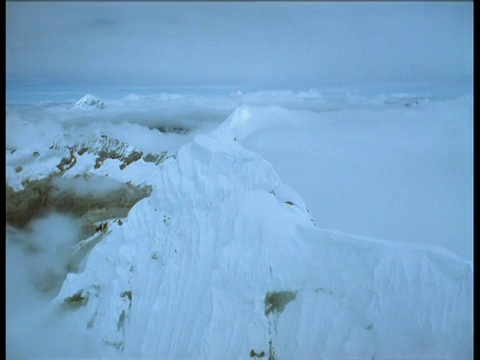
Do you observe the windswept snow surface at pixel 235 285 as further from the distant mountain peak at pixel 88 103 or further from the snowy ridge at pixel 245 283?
the distant mountain peak at pixel 88 103

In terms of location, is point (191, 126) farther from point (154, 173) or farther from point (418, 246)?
point (418, 246)

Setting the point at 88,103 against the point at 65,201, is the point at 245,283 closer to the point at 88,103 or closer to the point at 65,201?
the point at 65,201

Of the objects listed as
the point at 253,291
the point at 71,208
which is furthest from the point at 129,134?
the point at 253,291

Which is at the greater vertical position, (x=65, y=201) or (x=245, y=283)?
(x=65, y=201)

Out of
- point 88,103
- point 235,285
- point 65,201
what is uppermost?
point 88,103

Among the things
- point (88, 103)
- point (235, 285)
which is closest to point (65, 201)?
point (88, 103)

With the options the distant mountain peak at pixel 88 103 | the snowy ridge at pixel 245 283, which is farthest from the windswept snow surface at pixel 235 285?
the distant mountain peak at pixel 88 103

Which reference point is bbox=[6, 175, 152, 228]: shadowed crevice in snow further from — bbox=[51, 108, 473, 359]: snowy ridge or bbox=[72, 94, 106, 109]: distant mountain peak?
bbox=[72, 94, 106, 109]: distant mountain peak

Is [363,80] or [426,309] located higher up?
[363,80]
